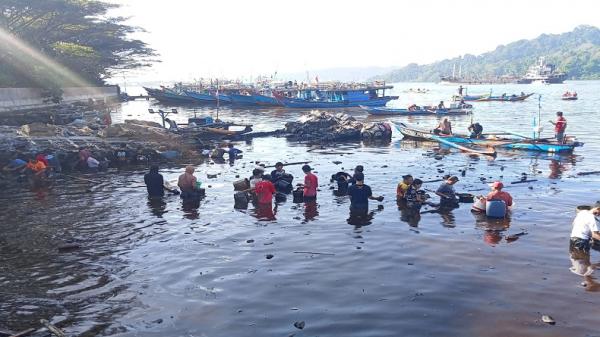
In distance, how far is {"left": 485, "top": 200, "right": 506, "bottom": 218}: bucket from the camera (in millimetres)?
16125

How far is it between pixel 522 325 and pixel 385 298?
2.73 metres

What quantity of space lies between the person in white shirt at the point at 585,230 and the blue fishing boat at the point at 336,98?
59170 millimetres

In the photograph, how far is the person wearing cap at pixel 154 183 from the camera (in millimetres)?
19312

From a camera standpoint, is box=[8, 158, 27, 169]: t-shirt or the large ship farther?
the large ship

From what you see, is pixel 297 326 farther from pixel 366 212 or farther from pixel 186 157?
pixel 186 157

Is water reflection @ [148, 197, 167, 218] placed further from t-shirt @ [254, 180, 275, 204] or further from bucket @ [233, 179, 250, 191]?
t-shirt @ [254, 180, 275, 204]

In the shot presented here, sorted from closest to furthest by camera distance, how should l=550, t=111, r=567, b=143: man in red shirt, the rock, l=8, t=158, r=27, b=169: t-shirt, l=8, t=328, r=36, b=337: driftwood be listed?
l=8, t=328, r=36, b=337: driftwood < the rock < l=8, t=158, r=27, b=169: t-shirt < l=550, t=111, r=567, b=143: man in red shirt

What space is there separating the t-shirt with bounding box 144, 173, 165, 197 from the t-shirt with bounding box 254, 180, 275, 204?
440cm

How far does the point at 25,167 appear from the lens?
78.8ft

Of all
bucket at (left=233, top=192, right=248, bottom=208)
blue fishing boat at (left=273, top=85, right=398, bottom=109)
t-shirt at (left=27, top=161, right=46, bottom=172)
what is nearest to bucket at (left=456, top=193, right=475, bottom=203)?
bucket at (left=233, top=192, right=248, bottom=208)

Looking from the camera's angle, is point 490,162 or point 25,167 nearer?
point 25,167

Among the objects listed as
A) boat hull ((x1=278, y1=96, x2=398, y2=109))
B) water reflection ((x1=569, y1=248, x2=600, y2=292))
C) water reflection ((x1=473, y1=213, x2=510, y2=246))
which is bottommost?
water reflection ((x1=569, y1=248, x2=600, y2=292))

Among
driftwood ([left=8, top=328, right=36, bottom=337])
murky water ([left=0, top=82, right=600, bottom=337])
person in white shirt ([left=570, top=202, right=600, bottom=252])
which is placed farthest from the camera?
person in white shirt ([left=570, top=202, right=600, bottom=252])

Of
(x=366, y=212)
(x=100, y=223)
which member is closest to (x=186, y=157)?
(x=100, y=223)
